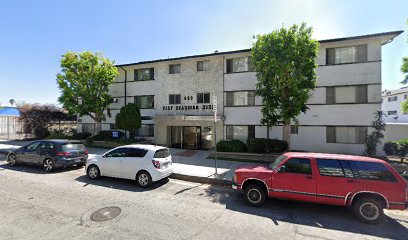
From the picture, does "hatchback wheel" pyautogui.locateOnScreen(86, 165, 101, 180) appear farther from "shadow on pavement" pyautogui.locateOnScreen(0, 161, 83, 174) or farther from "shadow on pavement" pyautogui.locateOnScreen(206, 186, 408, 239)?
"shadow on pavement" pyautogui.locateOnScreen(206, 186, 408, 239)

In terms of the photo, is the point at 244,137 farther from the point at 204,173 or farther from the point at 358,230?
the point at 358,230

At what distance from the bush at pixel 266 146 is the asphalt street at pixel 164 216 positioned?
5634 mm

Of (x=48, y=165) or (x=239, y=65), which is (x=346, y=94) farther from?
(x=48, y=165)

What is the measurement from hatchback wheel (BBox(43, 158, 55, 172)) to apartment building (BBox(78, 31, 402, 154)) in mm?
8139

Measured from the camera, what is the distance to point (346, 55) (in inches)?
509

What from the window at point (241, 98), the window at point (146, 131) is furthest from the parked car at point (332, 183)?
the window at point (146, 131)

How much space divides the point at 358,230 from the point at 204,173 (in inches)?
228

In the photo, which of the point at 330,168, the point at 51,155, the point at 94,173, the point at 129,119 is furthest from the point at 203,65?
the point at 330,168

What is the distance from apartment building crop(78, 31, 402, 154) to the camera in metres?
12.6

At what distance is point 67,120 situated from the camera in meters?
23.1

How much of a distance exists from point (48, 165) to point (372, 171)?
13003 mm

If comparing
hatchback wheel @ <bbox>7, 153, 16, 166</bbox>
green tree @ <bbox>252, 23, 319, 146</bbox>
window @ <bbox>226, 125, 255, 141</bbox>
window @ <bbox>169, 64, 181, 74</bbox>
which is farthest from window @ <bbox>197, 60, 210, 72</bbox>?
hatchback wheel @ <bbox>7, 153, 16, 166</bbox>

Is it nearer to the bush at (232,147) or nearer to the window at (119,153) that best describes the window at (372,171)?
the bush at (232,147)

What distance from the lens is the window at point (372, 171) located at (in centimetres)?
508
